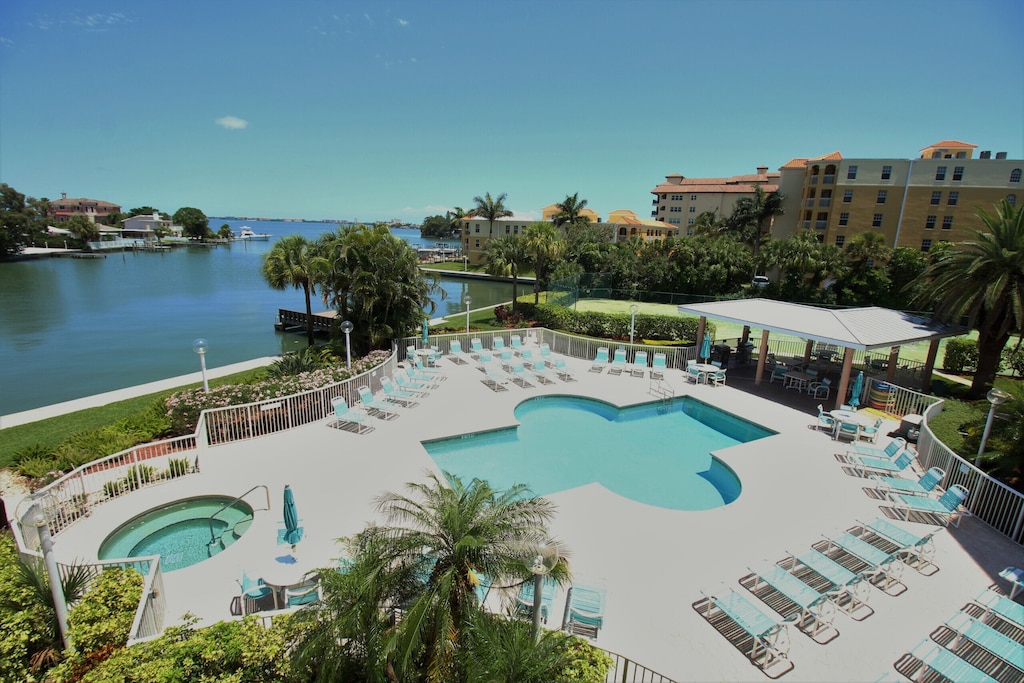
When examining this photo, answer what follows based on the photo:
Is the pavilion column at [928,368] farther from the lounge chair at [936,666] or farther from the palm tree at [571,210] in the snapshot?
the palm tree at [571,210]

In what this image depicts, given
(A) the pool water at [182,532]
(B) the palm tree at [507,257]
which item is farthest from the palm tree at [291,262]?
(A) the pool water at [182,532]

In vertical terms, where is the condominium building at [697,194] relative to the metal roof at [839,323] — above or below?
above

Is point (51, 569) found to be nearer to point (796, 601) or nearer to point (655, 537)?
point (655, 537)

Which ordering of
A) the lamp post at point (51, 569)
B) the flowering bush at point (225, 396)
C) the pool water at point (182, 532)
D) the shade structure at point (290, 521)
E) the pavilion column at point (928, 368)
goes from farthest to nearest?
the pavilion column at point (928, 368) < the flowering bush at point (225, 396) < the pool water at point (182, 532) < the shade structure at point (290, 521) < the lamp post at point (51, 569)

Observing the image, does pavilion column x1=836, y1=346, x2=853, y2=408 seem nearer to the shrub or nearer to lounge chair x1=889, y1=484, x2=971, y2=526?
lounge chair x1=889, y1=484, x2=971, y2=526

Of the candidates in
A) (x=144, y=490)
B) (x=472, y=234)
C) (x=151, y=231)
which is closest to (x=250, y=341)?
(x=144, y=490)

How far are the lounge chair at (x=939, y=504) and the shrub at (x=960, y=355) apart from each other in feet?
44.6

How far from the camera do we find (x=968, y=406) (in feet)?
46.2

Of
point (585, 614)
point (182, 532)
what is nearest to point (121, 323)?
point (182, 532)

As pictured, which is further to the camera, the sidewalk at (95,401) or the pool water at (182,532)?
the sidewalk at (95,401)

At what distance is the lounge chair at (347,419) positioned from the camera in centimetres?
1323

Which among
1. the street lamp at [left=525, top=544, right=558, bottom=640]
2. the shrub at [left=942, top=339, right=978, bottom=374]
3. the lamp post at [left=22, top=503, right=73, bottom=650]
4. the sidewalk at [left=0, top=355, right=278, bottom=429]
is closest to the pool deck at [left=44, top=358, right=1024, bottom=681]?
the lamp post at [left=22, top=503, right=73, bottom=650]

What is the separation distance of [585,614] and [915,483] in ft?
28.6

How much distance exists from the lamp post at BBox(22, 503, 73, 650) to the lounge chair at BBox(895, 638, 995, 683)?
10180 millimetres
